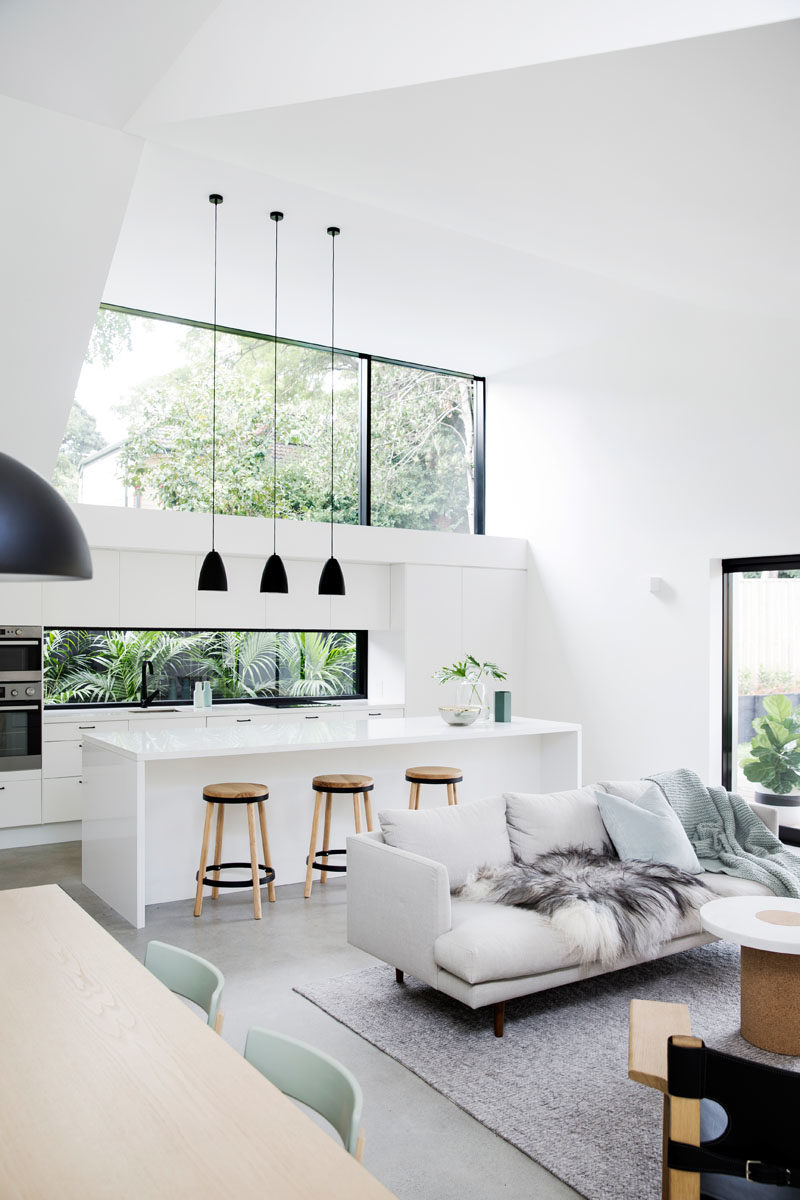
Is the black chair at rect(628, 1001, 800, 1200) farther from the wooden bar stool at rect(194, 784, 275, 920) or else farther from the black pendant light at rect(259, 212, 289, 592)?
the black pendant light at rect(259, 212, 289, 592)

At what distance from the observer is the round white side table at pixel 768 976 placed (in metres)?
3.21

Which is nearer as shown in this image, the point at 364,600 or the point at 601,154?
the point at 601,154

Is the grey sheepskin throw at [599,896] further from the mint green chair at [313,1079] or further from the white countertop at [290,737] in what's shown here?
the mint green chair at [313,1079]

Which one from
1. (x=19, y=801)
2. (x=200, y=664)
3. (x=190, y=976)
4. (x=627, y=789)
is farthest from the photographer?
(x=200, y=664)

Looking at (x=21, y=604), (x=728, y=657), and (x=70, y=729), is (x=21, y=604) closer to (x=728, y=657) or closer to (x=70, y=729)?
(x=70, y=729)

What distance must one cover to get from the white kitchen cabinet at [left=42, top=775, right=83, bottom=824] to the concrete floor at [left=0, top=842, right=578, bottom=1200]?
23cm

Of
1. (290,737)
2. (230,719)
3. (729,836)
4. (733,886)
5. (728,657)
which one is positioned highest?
(728,657)

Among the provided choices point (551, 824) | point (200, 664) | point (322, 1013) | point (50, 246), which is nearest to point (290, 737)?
point (551, 824)

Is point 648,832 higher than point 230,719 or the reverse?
the reverse

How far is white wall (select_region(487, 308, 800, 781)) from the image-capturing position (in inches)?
250

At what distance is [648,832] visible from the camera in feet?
14.0

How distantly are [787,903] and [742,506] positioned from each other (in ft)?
11.3

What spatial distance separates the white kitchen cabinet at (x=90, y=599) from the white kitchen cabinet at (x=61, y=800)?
1052 mm

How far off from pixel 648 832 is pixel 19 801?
4.09 metres
